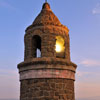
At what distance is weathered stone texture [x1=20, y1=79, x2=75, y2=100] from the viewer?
39.7ft

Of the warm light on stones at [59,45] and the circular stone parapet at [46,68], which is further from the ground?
the warm light on stones at [59,45]

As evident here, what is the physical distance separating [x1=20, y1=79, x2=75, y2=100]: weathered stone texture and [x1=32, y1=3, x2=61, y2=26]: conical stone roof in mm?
3381

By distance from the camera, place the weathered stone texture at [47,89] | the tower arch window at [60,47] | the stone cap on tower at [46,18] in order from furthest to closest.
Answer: the tower arch window at [60,47], the stone cap on tower at [46,18], the weathered stone texture at [47,89]

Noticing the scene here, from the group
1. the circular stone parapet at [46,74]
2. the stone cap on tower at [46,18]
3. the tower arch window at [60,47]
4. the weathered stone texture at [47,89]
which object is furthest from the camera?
the tower arch window at [60,47]

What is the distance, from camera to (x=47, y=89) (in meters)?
12.1

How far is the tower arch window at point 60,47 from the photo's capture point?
13617 millimetres

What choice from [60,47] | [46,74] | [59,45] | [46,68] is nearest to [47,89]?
[46,74]

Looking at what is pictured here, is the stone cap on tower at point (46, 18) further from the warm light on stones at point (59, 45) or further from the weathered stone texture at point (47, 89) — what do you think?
the weathered stone texture at point (47, 89)

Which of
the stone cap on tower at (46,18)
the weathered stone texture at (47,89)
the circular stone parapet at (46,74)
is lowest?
the weathered stone texture at (47,89)

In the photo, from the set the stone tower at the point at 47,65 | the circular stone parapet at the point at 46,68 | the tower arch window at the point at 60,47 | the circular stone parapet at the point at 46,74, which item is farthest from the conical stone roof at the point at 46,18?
the circular stone parapet at the point at 46,74

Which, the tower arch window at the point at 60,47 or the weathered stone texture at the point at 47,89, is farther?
the tower arch window at the point at 60,47

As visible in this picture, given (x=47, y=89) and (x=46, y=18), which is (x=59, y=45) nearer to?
(x=46, y=18)

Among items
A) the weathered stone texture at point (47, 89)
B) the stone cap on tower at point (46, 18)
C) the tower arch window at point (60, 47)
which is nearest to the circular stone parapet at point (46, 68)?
the weathered stone texture at point (47, 89)

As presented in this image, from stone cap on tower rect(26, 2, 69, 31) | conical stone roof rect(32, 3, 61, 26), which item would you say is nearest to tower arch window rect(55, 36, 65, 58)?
stone cap on tower rect(26, 2, 69, 31)
